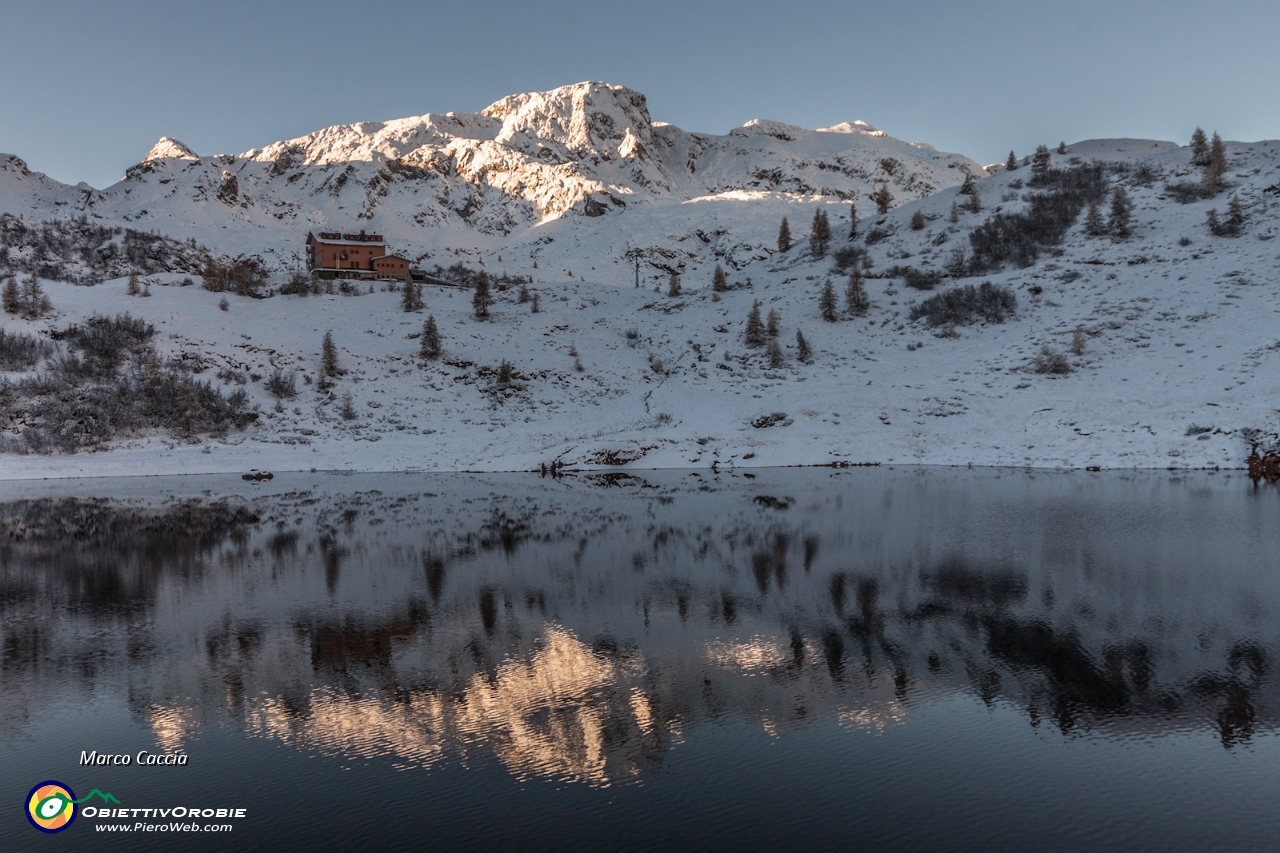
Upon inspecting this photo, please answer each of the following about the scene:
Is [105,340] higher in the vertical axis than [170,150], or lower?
lower

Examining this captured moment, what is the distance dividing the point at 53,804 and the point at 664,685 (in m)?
8.27

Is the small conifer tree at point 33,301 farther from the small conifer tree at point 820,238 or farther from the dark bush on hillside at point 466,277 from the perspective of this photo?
the small conifer tree at point 820,238

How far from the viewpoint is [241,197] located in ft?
523

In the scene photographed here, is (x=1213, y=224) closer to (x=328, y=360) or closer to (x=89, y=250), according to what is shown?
(x=328, y=360)

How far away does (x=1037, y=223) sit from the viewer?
82875mm

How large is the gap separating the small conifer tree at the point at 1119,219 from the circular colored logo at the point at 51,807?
89.1 meters

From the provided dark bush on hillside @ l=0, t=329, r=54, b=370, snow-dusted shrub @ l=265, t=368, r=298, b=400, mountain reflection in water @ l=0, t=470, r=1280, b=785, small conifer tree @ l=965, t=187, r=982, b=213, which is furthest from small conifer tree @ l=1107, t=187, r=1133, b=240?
dark bush on hillside @ l=0, t=329, r=54, b=370

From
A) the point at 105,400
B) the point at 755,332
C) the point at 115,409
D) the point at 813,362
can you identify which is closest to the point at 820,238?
the point at 755,332

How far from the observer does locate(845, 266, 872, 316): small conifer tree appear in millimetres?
75875

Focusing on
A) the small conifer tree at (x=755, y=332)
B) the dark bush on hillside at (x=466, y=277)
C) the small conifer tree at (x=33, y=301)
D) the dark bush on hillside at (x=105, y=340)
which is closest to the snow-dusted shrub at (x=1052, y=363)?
the small conifer tree at (x=755, y=332)

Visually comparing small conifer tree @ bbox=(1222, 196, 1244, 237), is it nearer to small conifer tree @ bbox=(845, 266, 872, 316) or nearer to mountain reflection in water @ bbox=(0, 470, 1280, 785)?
small conifer tree @ bbox=(845, 266, 872, 316)

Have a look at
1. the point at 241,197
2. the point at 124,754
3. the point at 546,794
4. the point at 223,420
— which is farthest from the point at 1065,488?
the point at 241,197

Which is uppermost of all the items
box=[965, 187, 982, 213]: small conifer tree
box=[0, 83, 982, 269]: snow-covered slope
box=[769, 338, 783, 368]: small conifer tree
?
box=[0, 83, 982, 269]: snow-covered slope

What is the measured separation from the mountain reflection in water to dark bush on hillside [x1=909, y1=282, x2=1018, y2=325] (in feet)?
136
